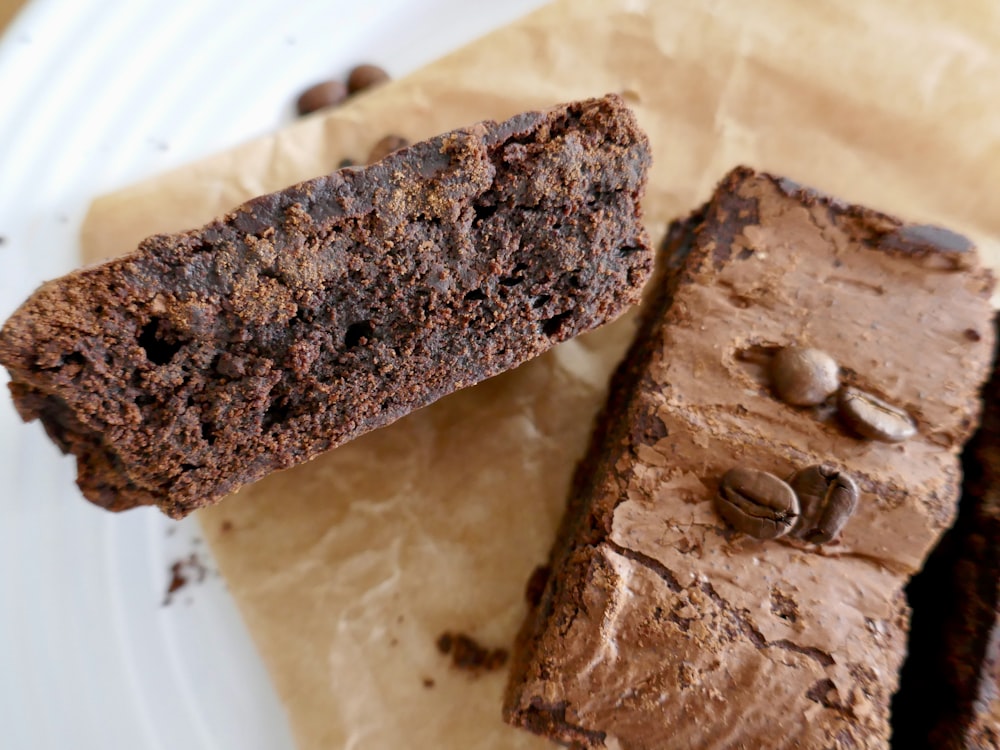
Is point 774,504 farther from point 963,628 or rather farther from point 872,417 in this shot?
point 963,628

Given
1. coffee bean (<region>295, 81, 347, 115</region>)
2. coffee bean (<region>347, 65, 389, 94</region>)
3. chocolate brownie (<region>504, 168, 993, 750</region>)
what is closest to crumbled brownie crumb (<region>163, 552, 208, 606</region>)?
chocolate brownie (<region>504, 168, 993, 750</region>)

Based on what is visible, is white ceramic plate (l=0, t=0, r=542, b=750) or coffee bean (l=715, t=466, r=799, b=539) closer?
coffee bean (l=715, t=466, r=799, b=539)

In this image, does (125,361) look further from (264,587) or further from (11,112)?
(11,112)

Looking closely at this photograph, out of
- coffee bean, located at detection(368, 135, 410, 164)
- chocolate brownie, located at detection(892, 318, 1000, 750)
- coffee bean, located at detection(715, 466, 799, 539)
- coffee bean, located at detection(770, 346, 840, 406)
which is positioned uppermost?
coffee bean, located at detection(368, 135, 410, 164)

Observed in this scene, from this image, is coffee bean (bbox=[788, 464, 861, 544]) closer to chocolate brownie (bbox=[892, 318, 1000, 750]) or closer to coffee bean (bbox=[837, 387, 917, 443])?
coffee bean (bbox=[837, 387, 917, 443])

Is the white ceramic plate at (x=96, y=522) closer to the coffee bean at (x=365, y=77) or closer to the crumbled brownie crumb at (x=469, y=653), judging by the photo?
the coffee bean at (x=365, y=77)

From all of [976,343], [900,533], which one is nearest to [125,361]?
[900,533]

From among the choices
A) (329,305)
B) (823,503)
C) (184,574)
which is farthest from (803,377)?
(184,574)
